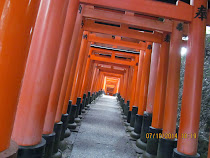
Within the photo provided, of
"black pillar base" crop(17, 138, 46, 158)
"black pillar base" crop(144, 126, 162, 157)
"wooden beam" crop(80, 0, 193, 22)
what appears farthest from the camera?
"black pillar base" crop(144, 126, 162, 157)

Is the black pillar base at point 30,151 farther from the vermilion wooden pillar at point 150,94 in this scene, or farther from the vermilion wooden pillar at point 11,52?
the vermilion wooden pillar at point 150,94

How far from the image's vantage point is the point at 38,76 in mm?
2037

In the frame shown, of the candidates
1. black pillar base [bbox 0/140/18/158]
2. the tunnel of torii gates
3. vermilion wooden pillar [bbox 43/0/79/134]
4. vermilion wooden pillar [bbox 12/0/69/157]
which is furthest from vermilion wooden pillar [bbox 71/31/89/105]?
black pillar base [bbox 0/140/18/158]

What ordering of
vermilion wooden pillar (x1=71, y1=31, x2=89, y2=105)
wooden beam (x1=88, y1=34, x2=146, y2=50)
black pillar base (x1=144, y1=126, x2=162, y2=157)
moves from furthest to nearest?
wooden beam (x1=88, y1=34, x2=146, y2=50)
vermilion wooden pillar (x1=71, y1=31, x2=89, y2=105)
black pillar base (x1=144, y1=126, x2=162, y2=157)

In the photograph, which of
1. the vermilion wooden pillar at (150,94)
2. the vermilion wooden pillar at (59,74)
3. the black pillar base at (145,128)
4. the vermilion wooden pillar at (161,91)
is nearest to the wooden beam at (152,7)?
the vermilion wooden pillar at (59,74)

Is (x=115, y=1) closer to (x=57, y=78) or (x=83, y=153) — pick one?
(x=57, y=78)

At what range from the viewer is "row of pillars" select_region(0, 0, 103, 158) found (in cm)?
100

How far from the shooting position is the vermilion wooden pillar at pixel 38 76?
1948mm

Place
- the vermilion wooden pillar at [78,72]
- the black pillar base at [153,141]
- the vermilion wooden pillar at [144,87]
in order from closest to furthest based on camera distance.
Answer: the black pillar base at [153,141] < the vermilion wooden pillar at [144,87] < the vermilion wooden pillar at [78,72]

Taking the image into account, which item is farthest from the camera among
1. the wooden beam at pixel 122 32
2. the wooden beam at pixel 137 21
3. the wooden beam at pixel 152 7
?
the wooden beam at pixel 122 32

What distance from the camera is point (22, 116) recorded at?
1.95 meters

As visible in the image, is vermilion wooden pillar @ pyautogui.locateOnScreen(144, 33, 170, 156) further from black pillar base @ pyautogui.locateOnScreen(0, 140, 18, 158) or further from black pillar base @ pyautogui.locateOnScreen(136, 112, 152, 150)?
black pillar base @ pyautogui.locateOnScreen(0, 140, 18, 158)

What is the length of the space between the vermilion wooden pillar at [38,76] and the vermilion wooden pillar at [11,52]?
91cm

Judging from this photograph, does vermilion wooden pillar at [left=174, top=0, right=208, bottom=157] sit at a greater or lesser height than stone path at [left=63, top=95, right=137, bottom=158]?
greater
